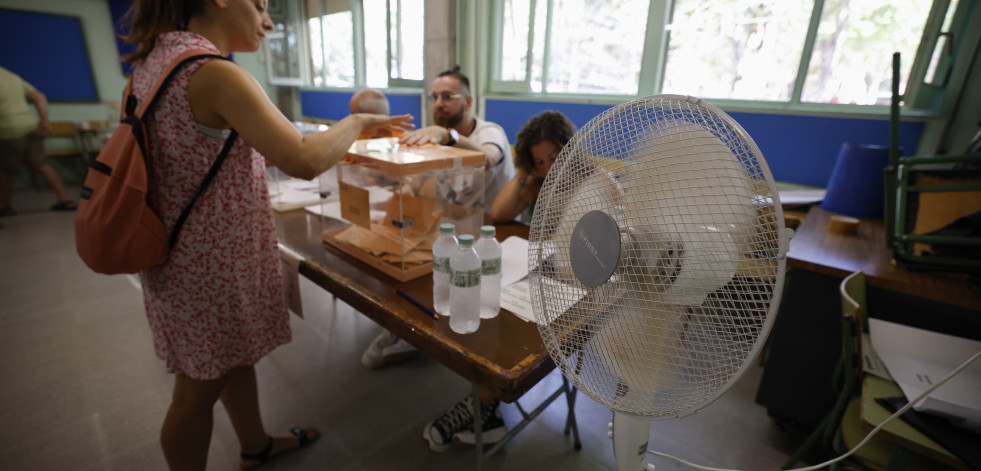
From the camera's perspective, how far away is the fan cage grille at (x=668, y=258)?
0.44m

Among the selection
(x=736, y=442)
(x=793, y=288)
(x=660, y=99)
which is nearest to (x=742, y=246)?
(x=660, y=99)

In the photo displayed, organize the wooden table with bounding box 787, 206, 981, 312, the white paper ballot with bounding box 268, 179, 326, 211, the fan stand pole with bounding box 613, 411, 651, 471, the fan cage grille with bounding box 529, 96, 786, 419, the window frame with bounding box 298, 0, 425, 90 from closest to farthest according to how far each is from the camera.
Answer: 1. the fan cage grille with bounding box 529, 96, 786, 419
2. the fan stand pole with bounding box 613, 411, 651, 471
3. the wooden table with bounding box 787, 206, 981, 312
4. the white paper ballot with bounding box 268, 179, 326, 211
5. the window frame with bounding box 298, 0, 425, 90

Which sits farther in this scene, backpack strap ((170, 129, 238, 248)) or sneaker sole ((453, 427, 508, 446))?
sneaker sole ((453, 427, 508, 446))

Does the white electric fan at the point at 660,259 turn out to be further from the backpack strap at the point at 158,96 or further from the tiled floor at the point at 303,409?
the tiled floor at the point at 303,409

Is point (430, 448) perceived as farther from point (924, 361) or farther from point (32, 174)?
point (32, 174)

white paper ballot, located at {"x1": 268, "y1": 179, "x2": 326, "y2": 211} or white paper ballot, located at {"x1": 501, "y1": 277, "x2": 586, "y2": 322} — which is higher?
white paper ballot, located at {"x1": 268, "y1": 179, "x2": 326, "y2": 211}

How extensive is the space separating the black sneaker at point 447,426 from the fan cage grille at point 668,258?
114cm

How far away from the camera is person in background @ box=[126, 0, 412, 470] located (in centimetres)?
80

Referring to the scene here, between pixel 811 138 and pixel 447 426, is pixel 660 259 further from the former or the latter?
pixel 811 138

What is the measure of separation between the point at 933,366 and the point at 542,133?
4.47 feet

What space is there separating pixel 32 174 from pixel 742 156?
7385mm

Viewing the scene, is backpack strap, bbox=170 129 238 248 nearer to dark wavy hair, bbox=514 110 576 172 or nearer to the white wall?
dark wavy hair, bbox=514 110 576 172

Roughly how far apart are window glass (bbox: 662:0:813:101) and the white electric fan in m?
2.64

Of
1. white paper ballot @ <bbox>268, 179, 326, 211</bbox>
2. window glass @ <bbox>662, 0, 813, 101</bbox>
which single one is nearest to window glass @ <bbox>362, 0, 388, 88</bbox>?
white paper ballot @ <bbox>268, 179, 326, 211</bbox>
